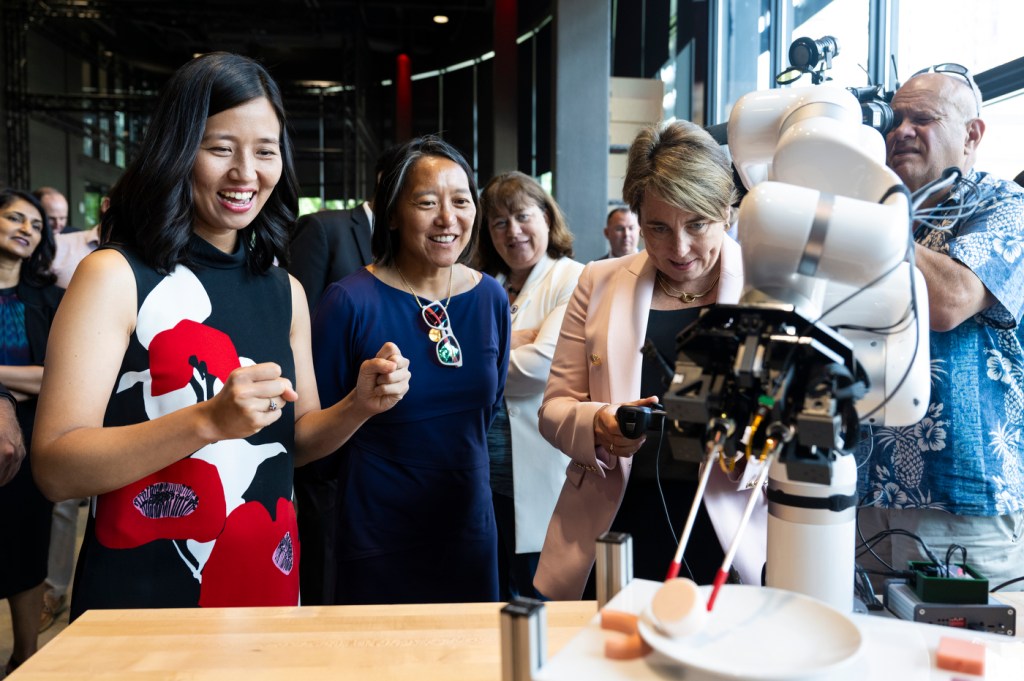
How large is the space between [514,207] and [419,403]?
122 centimetres

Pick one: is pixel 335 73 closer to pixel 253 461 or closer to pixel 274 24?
pixel 274 24

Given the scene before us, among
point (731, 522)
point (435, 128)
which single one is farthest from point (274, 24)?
point (731, 522)

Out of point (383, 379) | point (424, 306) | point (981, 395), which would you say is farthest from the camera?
point (424, 306)

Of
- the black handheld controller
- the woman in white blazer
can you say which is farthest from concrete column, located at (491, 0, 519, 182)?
the black handheld controller

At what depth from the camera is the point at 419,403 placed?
1.90 meters

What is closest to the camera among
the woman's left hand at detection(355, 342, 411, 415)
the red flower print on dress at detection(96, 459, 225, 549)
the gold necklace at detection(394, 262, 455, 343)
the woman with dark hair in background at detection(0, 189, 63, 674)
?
the red flower print on dress at detection(96, 459, 225, 549)

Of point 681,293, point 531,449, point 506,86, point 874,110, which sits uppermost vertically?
point 506,86

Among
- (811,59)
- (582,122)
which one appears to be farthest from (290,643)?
(582,122)

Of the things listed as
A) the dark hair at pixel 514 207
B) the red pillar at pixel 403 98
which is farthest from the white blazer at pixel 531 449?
the red pillar at pixel 403 98

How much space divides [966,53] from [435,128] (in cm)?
1193

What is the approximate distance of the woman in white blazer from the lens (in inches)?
99.3

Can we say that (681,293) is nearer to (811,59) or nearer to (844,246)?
(811,59)

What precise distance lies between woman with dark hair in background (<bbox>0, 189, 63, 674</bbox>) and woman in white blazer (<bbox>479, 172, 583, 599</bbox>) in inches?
66.2

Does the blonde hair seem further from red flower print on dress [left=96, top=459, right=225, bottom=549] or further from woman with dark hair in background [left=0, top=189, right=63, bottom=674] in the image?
woman with dark hair in background [left=0, top=189, right=63, bottom=674]
